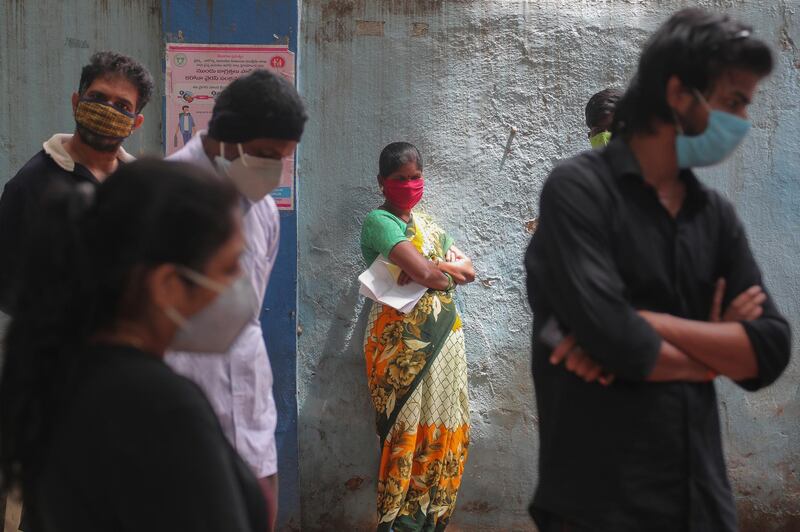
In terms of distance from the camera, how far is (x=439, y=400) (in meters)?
4.51

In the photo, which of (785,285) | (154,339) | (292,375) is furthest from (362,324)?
(154,339)

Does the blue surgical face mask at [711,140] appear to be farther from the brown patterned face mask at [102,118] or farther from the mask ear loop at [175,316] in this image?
the brown patterned face mask at [102,118]

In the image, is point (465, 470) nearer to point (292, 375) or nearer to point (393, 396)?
point (393, 396)

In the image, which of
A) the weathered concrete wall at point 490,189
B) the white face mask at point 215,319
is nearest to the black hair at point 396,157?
the weathered concrete wall at point 490,189

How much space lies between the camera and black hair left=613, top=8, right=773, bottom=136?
6.94ft

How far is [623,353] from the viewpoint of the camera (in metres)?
2.04

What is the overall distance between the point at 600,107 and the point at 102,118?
7.04ft

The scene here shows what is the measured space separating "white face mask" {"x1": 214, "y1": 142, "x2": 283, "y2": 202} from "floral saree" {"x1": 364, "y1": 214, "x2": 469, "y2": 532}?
1.80 meters

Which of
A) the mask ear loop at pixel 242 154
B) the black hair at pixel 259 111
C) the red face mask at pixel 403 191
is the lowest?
the red face mask at pixel 403 191

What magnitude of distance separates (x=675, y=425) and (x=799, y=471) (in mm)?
3195

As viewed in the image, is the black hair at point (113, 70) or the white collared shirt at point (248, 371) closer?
the white collared shirt at point (248, 371)

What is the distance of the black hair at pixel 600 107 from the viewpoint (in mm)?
4266

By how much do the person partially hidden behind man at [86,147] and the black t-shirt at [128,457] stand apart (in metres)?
1.83

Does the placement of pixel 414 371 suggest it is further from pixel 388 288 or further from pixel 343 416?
pixel 343 416
